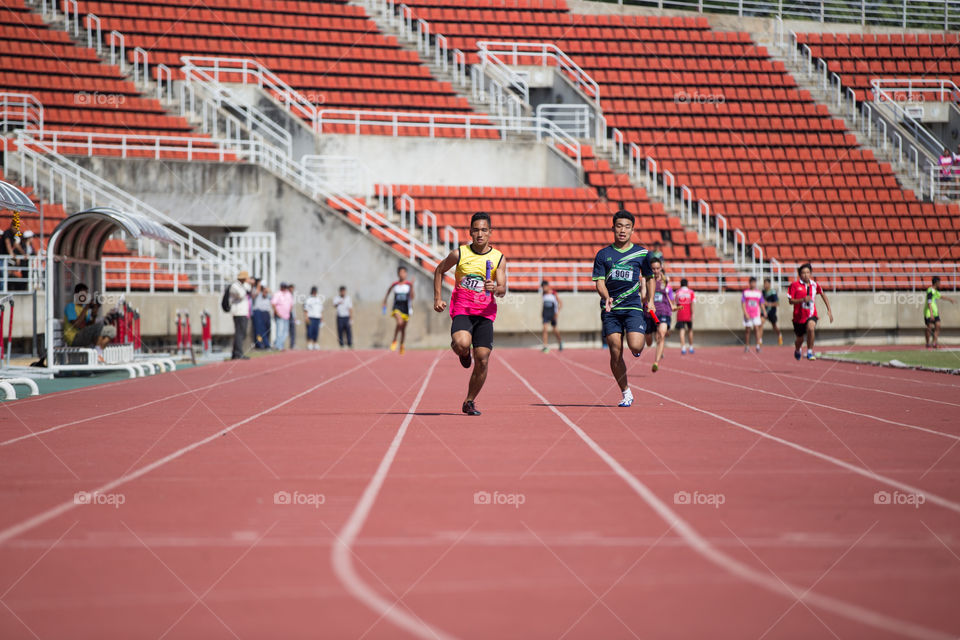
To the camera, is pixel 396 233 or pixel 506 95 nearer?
pixel 396 233

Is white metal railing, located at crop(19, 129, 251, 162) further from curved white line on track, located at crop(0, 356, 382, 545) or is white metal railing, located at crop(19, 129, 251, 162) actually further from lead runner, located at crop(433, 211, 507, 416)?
curved white line on track, located at crop(0, 356, 382, 545)

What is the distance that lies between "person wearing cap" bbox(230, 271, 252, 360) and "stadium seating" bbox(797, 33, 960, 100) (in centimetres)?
2715

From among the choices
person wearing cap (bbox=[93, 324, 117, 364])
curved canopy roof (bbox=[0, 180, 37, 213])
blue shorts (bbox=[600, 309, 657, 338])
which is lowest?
person wearing cap (bbox=[93, 324, 117, 364])

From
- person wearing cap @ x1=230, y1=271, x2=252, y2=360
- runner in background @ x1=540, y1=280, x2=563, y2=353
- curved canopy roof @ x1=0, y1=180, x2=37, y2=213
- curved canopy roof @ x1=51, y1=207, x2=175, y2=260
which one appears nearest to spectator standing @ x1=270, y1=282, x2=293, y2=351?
person wearing cap @ x1=230, y1=271, x2=252, y2=360

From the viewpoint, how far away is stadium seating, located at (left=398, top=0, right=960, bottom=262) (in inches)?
1435

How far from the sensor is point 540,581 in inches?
185

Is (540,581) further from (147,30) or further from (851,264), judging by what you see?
(147,30)

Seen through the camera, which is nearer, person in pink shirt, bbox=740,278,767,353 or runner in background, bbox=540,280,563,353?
→ person in pink shirt, bbox=740,278,767,353

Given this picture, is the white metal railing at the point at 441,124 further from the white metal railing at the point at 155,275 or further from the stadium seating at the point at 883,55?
the stadium seating at the point at 883,55

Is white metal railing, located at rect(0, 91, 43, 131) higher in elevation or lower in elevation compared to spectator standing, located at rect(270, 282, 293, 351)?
higher

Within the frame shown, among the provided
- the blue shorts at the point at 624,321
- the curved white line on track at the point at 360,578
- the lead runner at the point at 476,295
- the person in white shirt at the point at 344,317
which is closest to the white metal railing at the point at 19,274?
the person in white shirt at the point at 344,317

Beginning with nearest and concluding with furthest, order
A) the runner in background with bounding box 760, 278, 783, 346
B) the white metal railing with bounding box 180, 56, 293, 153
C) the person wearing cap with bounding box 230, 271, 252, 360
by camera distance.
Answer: the person wearing cap with bounding box 230, 271, 252, 360 < the runner in background with bounding box 760, 278, 783, 346 < the white metal railing with bounding box 180, 56, 293, 153

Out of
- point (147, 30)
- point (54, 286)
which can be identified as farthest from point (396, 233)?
point (54, 286)

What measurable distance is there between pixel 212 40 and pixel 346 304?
42.6 feet
